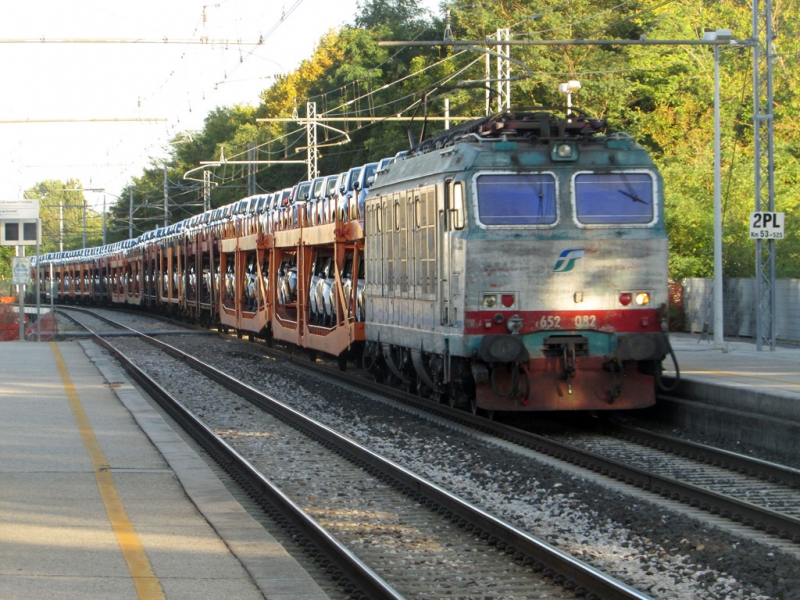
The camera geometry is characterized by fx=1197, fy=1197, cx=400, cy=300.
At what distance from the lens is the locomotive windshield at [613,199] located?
45.6 ft

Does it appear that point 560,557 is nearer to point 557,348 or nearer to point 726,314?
point 557,348

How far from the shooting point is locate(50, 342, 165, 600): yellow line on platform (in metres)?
6.44

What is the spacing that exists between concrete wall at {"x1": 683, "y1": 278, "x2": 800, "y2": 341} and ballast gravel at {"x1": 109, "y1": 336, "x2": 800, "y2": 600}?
15.2 metres

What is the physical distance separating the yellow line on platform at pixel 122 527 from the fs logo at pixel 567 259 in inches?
214

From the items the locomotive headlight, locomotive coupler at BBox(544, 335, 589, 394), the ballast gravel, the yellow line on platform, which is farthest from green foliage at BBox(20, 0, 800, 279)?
the yellow line on platform

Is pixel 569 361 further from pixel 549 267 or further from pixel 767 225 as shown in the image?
pixel 767 225

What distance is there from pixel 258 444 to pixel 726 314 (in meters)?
20.5

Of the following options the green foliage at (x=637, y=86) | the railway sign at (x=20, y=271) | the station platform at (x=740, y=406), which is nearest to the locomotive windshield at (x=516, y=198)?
the station platform at (x=740, y=406)

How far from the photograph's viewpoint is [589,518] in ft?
29.0

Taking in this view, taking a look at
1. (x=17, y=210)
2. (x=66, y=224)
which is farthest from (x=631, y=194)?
(x=66, y=224)

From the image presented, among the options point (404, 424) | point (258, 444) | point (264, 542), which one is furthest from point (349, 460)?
point (264, 542)

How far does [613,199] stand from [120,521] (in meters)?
7.74

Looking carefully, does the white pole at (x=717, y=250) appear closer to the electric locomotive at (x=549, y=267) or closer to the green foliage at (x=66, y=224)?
the electric locomotive at (x=549, y=267)

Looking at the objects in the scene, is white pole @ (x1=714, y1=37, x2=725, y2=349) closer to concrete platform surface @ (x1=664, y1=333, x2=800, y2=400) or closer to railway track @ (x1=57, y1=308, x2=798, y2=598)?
concrete platform surface @ (x1=664, y1=333, x2=800, y2=400)
